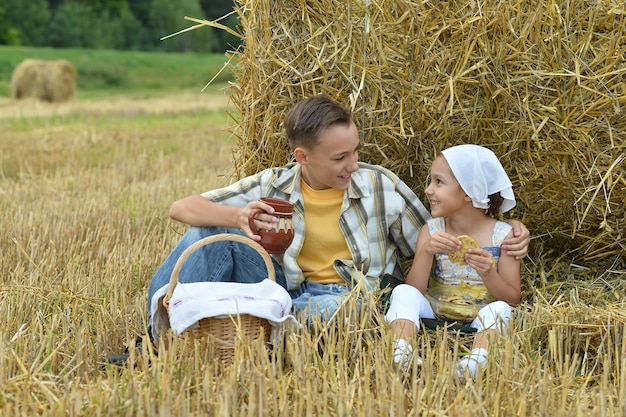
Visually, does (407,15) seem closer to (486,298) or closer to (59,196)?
(486,298)

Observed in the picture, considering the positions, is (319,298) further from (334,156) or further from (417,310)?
(334,156)

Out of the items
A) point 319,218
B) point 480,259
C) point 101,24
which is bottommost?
point 480,259

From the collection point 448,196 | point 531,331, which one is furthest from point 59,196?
point 531,331

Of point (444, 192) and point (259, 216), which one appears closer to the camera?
point (259, 216)

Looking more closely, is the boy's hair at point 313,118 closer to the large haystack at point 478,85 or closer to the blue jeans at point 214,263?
the large haystack at point 478,85

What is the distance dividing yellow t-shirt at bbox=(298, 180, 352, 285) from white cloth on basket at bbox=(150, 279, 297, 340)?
0.45 meters

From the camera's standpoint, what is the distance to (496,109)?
3.89 meters

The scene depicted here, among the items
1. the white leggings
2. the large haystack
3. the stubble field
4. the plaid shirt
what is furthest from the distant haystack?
the white leggings

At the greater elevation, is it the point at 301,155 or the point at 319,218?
the point at 301,155

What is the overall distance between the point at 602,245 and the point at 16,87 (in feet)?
55.9

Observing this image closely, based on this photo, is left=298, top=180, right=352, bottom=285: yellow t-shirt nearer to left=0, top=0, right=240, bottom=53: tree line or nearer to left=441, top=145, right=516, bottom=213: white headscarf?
left=441, top=145, right=516, bottom=213: white headscarf

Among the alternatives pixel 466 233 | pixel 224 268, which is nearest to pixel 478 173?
pixel 466 233

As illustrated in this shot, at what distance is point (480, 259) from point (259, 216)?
3.01 ft

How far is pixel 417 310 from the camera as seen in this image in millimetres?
3463
